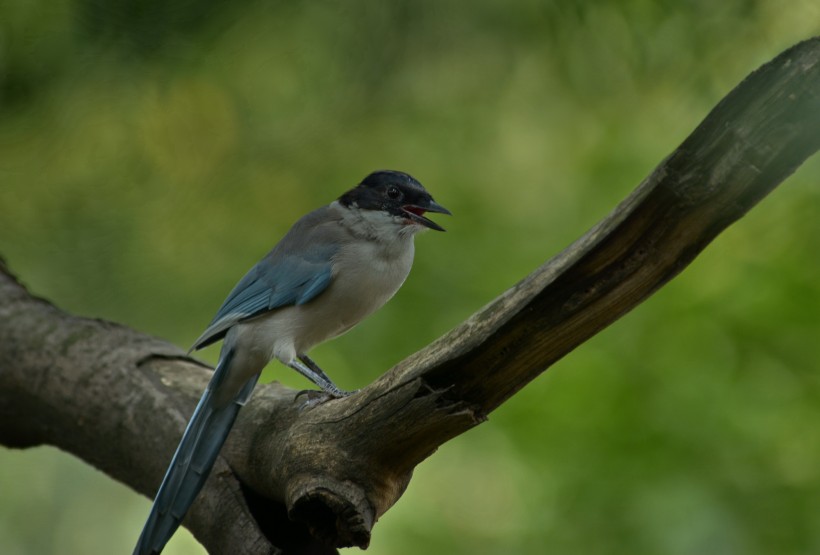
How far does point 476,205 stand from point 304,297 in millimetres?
1461

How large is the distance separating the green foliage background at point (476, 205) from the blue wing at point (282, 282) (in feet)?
2.96

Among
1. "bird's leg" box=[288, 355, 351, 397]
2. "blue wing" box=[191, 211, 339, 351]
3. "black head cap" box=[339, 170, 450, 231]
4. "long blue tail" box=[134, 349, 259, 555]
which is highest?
"black head cap" box=[339, 170, 450, 231]

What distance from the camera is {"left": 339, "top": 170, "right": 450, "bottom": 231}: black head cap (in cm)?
456

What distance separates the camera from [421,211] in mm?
4621

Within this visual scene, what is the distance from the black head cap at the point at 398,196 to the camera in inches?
180

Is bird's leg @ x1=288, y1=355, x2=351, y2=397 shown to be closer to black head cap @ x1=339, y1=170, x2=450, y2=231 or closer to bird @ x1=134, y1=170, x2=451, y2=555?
bird @ x1=134, y1=170, x2=451, y2=555

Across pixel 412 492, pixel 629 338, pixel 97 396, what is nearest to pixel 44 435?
pixel 97 396

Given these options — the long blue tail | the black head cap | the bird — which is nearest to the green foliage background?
the black head cap

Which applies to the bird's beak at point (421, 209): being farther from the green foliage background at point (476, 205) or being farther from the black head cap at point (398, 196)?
the green foliage background at point (476, 205)

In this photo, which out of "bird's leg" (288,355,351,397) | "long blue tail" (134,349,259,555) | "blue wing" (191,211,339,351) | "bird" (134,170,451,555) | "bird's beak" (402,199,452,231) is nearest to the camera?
"long blue tail" (134,349,259,555)

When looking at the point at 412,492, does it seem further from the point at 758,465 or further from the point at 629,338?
the point at 758,465

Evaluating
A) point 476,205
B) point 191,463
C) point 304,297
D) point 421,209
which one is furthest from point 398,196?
point 191,463

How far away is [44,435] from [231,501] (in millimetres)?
1375

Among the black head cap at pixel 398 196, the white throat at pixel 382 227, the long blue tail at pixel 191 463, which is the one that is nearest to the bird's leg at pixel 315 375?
the long blue tail at pixel 191 463
